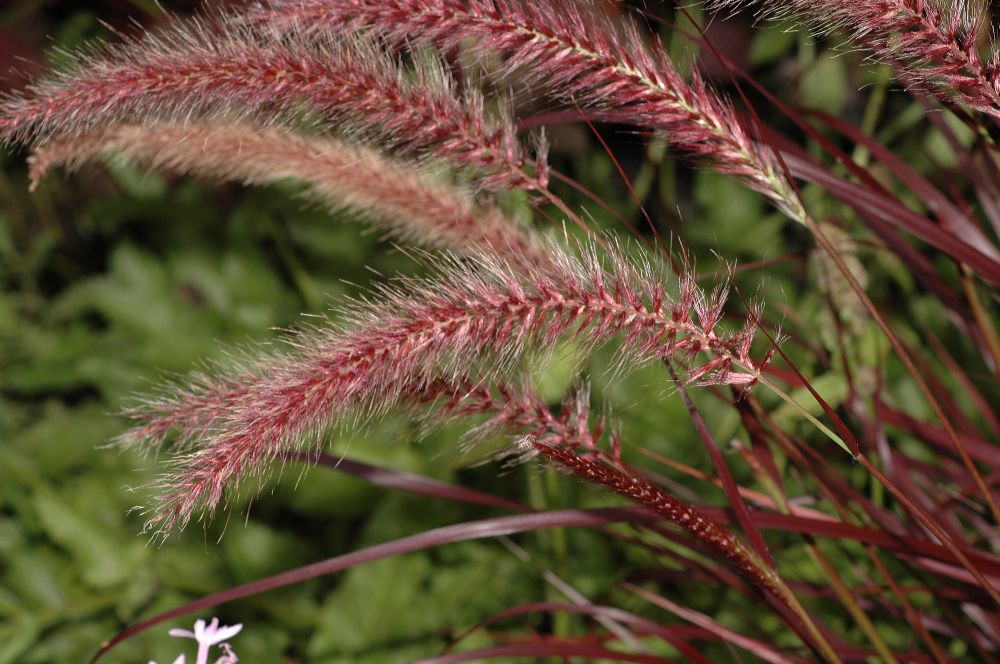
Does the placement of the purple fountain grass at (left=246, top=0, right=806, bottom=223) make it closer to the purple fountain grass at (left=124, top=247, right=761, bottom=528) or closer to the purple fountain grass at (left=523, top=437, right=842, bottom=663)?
the purple fountain grass at (left=124, top=247, right=761, bottom=528)

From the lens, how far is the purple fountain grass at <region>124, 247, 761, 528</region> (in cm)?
60

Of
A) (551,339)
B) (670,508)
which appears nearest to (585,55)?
(551,339)

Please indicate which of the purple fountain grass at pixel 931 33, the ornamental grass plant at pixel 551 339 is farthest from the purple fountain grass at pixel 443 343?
the purple fountain grass at pixel 931 33

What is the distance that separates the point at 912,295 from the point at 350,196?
914mm

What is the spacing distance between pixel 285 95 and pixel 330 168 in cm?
15

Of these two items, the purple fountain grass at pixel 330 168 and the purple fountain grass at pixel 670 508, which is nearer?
the purple fountain grass at pixel 670 508

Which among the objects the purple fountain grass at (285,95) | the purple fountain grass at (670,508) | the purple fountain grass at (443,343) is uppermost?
the purple fountain grass at (285,95)

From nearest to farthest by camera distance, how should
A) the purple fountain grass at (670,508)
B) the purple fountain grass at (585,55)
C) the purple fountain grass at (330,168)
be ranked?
the purple fountain grass at (670,508), the purple fountain grass at (585,55), the purple fountain grass at (330,168)

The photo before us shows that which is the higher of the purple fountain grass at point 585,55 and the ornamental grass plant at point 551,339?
the purple fountain grass at point 585,55

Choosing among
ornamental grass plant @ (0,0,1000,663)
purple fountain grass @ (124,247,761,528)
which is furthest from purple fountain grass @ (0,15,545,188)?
purple fountain grass @ (124,247,761,528)

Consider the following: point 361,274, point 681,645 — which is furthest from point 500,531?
point 361,274

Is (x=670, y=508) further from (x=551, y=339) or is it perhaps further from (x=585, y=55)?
(x=585, y=55)

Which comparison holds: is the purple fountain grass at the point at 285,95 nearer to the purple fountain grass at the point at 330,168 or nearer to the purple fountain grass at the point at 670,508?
the purple fountain grass at the point at 330,168

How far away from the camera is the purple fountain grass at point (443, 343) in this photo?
23.5 inches
